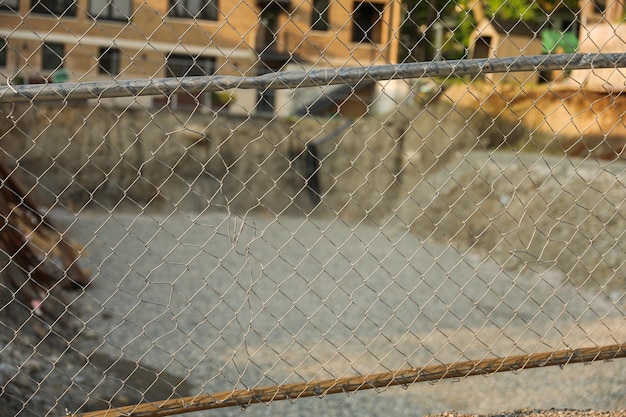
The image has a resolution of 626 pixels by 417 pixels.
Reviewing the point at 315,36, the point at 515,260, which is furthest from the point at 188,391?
the point at 315,36

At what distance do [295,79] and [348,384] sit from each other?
3.11 ft

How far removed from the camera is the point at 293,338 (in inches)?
110

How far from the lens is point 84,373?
4180mm

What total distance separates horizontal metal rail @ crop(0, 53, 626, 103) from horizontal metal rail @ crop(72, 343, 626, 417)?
0.89 metres

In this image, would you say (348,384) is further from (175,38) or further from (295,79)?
(175,38)

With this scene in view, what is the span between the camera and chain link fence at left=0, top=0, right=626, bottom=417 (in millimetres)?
2445

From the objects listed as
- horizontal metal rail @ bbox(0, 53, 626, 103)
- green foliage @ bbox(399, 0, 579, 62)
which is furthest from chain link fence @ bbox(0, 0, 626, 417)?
green foliage @ bbox(399, 0, 579, 62)

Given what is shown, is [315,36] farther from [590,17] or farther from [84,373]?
[84,373]

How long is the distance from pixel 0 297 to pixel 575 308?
4.42 m

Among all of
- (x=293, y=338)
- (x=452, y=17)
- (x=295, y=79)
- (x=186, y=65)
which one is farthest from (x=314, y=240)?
(x=452, y=17)

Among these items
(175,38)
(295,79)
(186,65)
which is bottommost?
(175,38)

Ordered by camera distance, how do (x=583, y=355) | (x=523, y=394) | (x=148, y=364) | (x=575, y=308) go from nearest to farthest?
(x=583, y=355) → (x=523, y=394) → (x=148, y=364) → (x=575, y=308)

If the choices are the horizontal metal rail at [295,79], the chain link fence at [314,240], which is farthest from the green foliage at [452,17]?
the horizontal metal rail at [295,79]

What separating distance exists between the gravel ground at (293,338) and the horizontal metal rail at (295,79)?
1.30 ft
